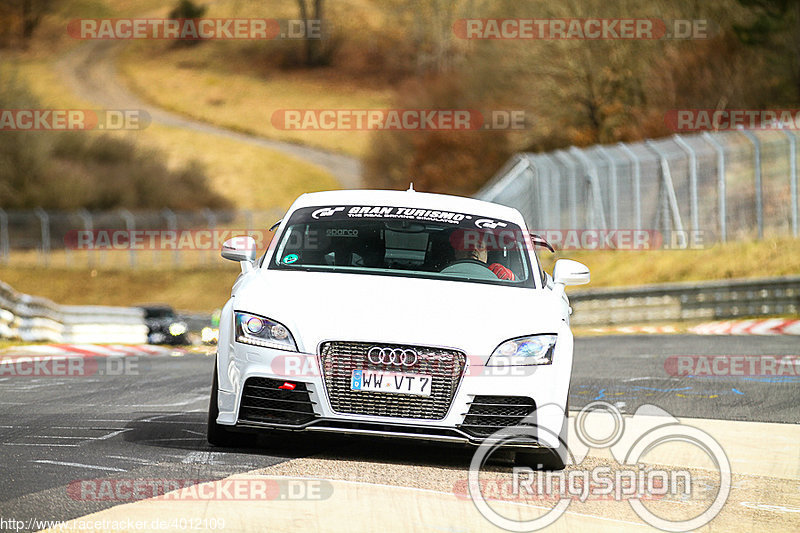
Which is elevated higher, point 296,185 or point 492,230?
point 296,185

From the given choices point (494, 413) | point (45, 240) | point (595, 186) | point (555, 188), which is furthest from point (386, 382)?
point (45, 240)

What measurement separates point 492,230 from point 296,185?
2612 inches

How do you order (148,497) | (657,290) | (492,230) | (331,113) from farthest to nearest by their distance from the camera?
(331,113), (657,290), (492,230), (148,497)

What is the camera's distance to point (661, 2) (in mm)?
45250

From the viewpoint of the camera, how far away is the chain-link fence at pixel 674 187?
87.2 feet

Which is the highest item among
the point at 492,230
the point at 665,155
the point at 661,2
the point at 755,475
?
the point at 661,2

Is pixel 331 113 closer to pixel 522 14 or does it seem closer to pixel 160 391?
pixel 522 14

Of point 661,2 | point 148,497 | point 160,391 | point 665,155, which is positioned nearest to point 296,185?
point 661,2

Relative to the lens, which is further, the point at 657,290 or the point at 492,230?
the point at 657,290

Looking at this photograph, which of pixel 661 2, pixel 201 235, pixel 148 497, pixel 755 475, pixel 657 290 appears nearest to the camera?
pixel 148 497

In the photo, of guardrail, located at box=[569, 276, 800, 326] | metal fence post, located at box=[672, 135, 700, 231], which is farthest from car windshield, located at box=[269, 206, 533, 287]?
metal fence post, located at box=[672, 135, 700, 231]

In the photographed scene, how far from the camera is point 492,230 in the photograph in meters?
9.20
